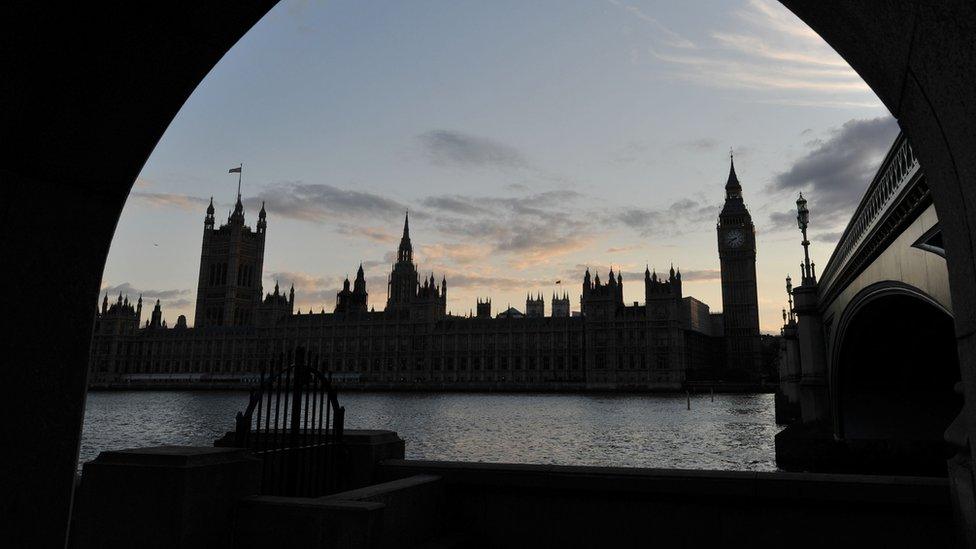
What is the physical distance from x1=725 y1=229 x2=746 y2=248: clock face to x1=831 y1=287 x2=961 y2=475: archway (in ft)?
370

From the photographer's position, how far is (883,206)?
380 inches

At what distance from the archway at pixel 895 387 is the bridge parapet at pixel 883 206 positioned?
165cm

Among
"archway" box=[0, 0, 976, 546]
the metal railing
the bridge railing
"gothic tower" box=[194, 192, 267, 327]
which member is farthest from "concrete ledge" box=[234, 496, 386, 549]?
"gothic tower" box=[194, 192, 267, 327]

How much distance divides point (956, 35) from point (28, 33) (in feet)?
9.16

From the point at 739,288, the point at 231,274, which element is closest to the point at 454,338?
the point at 739,288

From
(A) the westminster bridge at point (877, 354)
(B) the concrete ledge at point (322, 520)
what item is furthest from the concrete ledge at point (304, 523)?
(A) the westminster bridge at point (877, 354)

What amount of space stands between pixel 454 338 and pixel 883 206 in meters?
112

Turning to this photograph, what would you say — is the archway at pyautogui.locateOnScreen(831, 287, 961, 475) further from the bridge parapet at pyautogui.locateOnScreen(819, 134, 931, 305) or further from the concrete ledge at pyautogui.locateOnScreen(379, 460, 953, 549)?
the concrete ledge at pyautogui.locateOnScreen(379, 460, 953, 549)

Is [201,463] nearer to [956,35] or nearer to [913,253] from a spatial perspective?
[956,35]

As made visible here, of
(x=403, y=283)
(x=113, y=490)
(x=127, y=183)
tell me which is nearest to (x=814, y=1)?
(x=127, y=183)

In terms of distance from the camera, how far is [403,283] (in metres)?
152

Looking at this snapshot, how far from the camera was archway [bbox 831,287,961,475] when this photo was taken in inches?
659

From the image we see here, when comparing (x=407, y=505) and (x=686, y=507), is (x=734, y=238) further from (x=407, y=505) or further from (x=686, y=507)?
(x=407, y=505)

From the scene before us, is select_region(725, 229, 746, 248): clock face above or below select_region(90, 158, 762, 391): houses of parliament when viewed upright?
above
